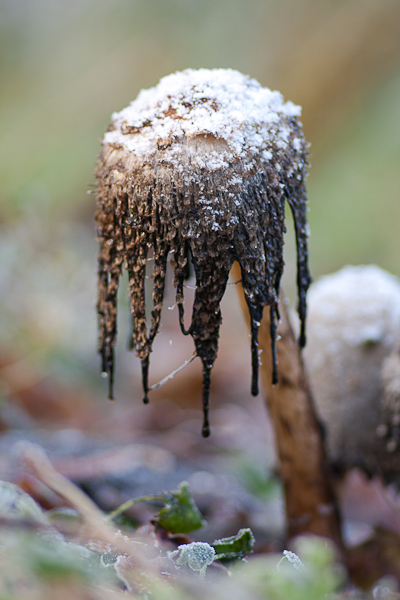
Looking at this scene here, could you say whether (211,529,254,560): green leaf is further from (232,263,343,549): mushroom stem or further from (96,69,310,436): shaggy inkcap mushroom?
(232,263,343,549): mushroom stem

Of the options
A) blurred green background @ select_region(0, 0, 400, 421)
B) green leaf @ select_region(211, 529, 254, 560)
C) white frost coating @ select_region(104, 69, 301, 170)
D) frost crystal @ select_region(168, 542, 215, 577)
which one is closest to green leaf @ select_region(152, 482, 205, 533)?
green leaf @ select_region(211, 529, 254, 560)

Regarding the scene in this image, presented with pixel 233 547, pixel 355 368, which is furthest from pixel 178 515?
pixel 355 368

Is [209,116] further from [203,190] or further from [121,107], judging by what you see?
[121,107]

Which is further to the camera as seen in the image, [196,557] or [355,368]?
[355,368]

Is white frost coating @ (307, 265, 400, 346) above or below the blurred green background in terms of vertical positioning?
below

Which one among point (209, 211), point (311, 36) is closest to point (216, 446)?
point (209, 211)

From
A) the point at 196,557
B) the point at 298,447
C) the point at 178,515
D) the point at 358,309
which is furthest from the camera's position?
the point at 358,309

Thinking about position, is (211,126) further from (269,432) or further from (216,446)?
(269,432)
